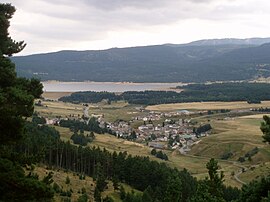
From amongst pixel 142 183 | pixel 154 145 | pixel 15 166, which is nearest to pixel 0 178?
pixel 15 166

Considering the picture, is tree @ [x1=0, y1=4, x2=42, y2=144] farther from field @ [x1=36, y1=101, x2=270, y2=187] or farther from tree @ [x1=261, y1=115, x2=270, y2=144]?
field @ [x1=36, y1=101, x2=270, y2=187]

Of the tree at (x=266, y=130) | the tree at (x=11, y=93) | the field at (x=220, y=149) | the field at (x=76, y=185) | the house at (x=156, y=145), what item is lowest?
the house at (x=156, y=145)

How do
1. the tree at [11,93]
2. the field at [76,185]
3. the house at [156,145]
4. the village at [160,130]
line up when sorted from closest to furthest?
the tree at [11,93]
the field at [76,185]
the house at [156,145]
the village at [160,130]

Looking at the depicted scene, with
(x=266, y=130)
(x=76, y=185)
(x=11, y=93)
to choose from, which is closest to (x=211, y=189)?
(x=266, y=130)

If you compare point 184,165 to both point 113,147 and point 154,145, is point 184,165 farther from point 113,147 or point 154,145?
point 154,145

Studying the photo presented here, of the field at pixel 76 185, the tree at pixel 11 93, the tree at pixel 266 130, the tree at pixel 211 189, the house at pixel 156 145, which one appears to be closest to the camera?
the tree at pixel 11 93

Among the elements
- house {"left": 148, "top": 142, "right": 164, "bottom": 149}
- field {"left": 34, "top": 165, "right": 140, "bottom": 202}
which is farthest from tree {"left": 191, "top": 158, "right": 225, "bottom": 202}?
house {"left": 148, "top": 142, "right": 164, "bottom": 149}

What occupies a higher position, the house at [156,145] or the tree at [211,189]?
the tree at [211,189]

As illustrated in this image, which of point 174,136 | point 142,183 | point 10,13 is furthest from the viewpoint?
point 174,136

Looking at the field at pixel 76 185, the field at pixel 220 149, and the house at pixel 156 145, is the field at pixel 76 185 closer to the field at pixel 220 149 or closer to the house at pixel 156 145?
the field at pixel 220 149

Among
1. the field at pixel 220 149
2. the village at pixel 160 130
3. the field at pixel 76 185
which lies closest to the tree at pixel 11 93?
the field at pixel 76 185
